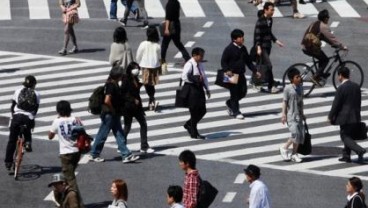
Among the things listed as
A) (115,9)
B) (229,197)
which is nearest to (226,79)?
(229,197)

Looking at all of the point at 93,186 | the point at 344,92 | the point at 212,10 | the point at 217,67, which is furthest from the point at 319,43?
the point at 212,10

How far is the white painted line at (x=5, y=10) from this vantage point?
3966 centimetres

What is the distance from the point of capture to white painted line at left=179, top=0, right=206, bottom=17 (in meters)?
40.1

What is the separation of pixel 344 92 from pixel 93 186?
476 centimetres

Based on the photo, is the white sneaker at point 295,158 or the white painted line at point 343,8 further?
the white painted line at point 343,8

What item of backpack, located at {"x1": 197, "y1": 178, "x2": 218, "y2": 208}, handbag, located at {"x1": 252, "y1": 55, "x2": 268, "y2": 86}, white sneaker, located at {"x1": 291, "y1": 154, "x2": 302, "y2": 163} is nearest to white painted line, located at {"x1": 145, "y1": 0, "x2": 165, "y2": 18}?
handbag, located at {"x1": 252, "y1": 55, "x2": 268, "y2": 86}

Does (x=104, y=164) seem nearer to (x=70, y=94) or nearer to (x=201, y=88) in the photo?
(x=201, y=88)

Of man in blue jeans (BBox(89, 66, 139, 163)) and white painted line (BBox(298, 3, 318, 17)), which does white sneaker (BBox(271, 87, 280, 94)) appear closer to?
man in blue jeans (BBox(89, 66, 139, 163))

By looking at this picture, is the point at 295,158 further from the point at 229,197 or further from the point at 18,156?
the point at 18,156

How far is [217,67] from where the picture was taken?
32.7 metres

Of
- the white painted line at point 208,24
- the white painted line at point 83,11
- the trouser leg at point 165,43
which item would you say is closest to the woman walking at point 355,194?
the trouser leg at point 165,43

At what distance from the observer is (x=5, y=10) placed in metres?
40.8

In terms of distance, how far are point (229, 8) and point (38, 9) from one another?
5731mm

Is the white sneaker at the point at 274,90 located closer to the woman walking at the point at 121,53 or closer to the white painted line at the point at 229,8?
the woman walking at the point at 121,53
